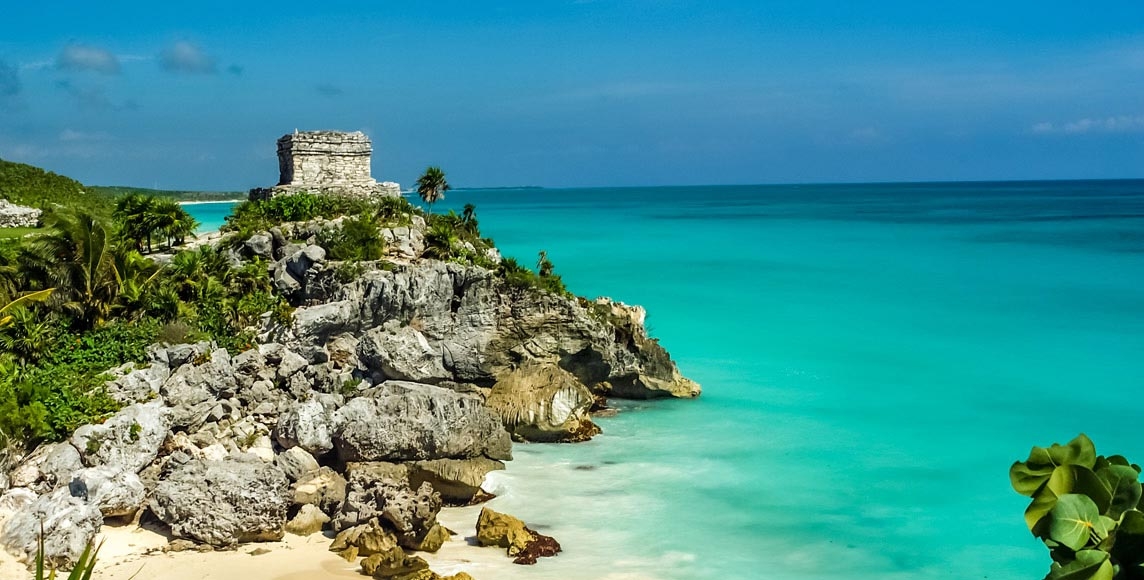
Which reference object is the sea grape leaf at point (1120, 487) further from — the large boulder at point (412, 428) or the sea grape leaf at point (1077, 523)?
the large boulder at point (412, 428)

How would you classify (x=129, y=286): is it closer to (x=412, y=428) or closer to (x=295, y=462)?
(x=295, y=462)

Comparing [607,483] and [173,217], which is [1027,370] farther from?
[173,217]

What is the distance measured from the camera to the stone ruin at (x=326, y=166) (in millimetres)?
21000

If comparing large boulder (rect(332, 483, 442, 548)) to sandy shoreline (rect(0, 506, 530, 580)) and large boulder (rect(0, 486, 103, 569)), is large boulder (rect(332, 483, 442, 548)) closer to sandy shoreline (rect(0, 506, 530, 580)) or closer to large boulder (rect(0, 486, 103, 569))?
sandy shoreline (rect(0, 506, 530, 580))

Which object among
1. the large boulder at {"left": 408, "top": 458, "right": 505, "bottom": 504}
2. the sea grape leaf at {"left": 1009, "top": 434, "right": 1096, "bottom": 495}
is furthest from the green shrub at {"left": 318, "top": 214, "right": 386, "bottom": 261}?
the sea grape leaf at {"left": 1009, "top": 434, "right": 1096, "bottom": 495}

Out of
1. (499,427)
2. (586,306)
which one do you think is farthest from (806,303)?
(499,427)

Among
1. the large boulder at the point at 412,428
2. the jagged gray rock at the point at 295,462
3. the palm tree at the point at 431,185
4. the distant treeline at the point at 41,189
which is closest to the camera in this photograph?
the jagged gray rock at the point at 295,462

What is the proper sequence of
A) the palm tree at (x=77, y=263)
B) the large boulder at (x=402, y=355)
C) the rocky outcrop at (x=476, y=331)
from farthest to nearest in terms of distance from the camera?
the rocky outcrop at (x=476, y=331) < the large boulder at (x=402, y=355) < the palm tree at (x=77, y=263)

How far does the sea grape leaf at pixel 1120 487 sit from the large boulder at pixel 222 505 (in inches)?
361

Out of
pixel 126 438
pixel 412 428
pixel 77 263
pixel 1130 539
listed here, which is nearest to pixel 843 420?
pixel 412 428

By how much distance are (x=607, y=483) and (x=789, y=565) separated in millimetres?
3231

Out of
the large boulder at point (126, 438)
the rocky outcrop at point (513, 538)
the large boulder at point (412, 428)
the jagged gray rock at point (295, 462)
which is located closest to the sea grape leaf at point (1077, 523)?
the rocky outcrop at point (513, 538)

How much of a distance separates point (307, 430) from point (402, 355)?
120 inches

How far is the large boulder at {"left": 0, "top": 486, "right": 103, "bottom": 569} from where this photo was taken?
408 inches
